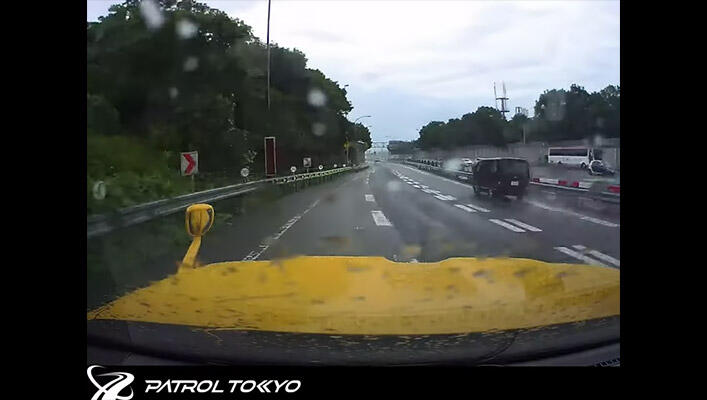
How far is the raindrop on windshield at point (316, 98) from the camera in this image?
17.8m

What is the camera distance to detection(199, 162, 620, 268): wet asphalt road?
7961 millimetres

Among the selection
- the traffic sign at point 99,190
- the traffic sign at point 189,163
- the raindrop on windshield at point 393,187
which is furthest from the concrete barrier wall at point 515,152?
the raindrop on windshield at point 393,187

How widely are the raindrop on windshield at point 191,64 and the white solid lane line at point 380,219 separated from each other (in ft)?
15.0

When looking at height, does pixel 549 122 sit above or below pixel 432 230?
above

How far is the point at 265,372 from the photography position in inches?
128

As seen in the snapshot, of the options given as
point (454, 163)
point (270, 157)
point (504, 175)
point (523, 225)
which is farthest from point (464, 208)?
point (270, 157)

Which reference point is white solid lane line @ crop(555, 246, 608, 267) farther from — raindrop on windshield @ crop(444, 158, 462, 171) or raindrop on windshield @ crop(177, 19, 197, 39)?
raindrop on windshield @ crop(444, 158, 462, 171)

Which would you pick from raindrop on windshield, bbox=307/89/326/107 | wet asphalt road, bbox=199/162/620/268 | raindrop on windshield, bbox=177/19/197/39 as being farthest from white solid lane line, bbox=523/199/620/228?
raindrop on windshield, bbox=177/19/197/39

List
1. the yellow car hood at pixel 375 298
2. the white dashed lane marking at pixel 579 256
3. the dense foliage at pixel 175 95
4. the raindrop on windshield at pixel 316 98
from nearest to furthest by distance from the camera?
the yellow car hood at pixel 375 298
the white dashed lane marking at pixel 579 256
the dense foliage at pixel 175 95
the raindrop on windshield at pixel 316 98

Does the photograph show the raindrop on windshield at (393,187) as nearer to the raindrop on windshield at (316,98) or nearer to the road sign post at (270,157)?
the raindrop on windshield at (316,98)

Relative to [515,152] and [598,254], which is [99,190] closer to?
[598,254]

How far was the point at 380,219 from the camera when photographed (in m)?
12.6

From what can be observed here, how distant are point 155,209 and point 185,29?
3521mm
